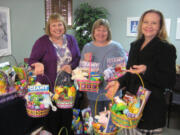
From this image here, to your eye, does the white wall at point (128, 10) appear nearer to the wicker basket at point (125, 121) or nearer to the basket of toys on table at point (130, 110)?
the basket of toys on table at point (130, 110)

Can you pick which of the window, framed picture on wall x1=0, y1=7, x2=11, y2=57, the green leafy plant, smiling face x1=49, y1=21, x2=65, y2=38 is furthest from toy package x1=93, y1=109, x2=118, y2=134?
the green leafy plant

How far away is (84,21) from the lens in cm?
391

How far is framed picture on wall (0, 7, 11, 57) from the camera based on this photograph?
2234 millimetres

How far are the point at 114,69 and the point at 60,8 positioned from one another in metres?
2.25

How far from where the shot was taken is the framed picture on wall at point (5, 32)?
2.23 metres

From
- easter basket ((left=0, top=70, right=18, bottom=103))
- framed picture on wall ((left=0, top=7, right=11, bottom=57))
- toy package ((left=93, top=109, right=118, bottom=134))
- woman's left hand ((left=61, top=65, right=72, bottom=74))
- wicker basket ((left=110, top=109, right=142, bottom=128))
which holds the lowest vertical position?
toy package ((left=93, top=109, right=118, bottom=134))

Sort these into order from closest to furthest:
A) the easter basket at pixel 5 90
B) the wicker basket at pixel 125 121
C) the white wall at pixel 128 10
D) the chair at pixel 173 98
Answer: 1. the wicker basket at pixel 125 121
2. the easter basket at pixel 5 90
3. the chair at pixel 173 98
4. the white wall at pixel 128 10

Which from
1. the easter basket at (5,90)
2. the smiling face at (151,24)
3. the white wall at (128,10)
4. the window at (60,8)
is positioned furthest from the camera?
the white wall at (128,10)

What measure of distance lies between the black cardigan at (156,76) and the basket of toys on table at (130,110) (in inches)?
3.7

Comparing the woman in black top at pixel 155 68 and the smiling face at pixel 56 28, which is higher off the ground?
the smiling face at pixel 56 28

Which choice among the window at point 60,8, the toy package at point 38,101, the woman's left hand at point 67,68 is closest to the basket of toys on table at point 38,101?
the toy package at point 38,101

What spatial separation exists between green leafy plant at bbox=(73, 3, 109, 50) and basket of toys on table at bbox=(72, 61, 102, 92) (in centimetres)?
214

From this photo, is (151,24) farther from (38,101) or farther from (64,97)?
(38,101)

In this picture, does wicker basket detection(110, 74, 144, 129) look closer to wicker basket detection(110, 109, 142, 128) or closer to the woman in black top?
wicker basket detection(110, 109, 142, 128)
